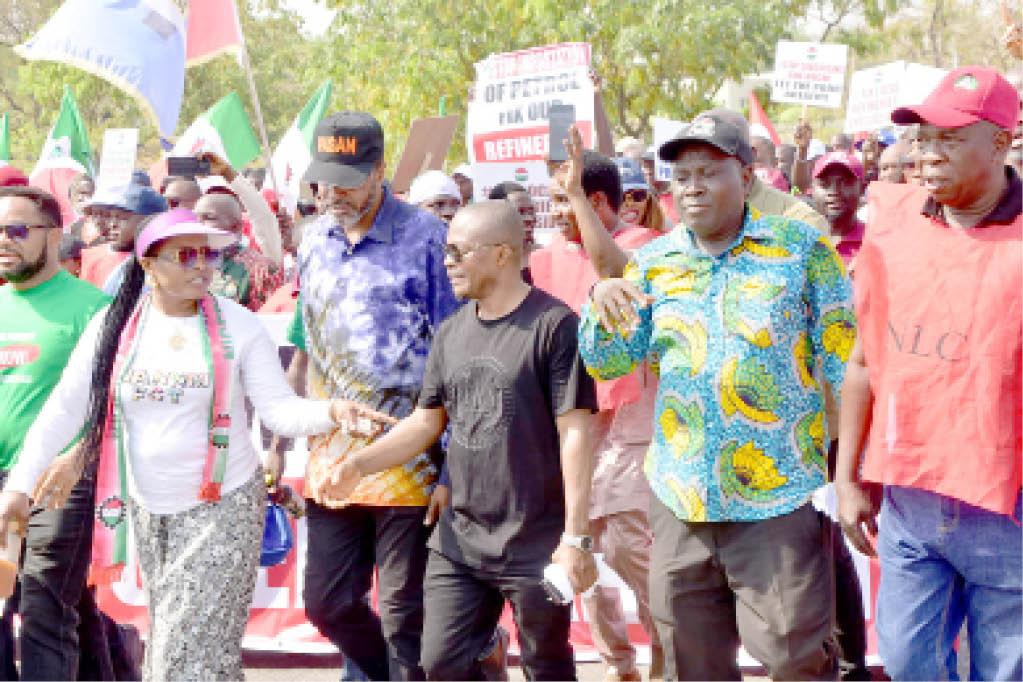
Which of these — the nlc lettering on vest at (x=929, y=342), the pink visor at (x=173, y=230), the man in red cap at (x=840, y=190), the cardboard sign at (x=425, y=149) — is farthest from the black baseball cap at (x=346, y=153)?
the cardboard sign at (x=425, y=149)

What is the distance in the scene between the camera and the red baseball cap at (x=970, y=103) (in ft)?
12.2

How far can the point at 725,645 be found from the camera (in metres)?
4.09

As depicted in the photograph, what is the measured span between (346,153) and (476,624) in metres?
1.79

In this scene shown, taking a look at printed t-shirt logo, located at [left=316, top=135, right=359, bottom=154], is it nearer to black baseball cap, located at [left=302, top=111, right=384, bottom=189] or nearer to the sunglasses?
black baseball cap, located at [left=302, top=111, right=384, bottom=189]

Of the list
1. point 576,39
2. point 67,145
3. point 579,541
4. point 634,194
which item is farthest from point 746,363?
point 576,39

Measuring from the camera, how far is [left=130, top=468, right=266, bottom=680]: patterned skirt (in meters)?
4.67

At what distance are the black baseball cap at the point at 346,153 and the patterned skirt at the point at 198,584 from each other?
1191 millimetres

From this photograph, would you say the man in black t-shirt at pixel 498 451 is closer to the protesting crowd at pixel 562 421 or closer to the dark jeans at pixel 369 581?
the protesting crowd at pixel 562 421

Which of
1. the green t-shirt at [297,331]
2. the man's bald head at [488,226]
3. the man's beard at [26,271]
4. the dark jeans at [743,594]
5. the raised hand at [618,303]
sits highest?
the man's bald head at [488,226]

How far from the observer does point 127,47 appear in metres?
9.13

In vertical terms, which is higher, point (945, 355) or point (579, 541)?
point (945, 355)

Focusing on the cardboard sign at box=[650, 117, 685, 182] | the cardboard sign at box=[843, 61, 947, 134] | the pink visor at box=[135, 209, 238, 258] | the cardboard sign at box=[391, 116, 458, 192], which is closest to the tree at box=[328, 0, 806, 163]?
the cardboard sign at box=[843, 61, 947, 134]

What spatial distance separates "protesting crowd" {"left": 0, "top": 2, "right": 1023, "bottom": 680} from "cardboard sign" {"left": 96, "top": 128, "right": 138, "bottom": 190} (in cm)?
503

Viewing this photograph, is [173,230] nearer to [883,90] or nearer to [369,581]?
[369,581]
